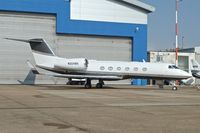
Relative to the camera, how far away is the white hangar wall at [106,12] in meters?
54.4

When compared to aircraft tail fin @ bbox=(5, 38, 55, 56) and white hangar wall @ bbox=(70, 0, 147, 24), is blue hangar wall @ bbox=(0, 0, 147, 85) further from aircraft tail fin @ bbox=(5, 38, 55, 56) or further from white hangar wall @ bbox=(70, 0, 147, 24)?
aircraft tail fin @ bbox=(5, 38, 55, 56)

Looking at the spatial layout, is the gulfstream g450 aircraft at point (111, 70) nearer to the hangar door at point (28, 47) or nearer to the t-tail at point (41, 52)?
the t-tail at point (41, 52)

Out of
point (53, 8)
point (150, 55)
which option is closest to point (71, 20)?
point (53, 8)

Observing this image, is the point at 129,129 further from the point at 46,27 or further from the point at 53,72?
Result: the point at 46,27

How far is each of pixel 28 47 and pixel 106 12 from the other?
11.9 meters

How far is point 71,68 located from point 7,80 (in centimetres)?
1304

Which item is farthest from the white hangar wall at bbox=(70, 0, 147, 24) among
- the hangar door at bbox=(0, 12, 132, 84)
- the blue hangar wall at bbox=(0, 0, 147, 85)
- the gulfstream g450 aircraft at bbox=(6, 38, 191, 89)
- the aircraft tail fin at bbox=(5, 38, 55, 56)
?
the gulfstream g450 aircraft at bbox=(6, 38, 191, 89)

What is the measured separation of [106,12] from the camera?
5603cm

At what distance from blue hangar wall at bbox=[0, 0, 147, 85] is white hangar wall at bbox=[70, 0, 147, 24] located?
790 mm

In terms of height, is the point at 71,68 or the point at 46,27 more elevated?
the point at 46,27

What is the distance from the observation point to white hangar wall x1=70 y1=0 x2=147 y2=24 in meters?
54.4

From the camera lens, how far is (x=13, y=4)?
5016cm

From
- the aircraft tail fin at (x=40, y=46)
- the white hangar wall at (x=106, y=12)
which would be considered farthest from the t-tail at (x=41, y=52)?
the white hangar wall at (x=106, y=12)

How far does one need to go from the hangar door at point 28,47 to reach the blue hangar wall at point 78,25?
797mm
